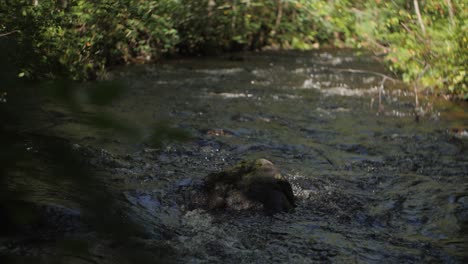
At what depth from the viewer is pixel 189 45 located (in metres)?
17.9

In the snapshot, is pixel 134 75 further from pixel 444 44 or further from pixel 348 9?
pixel 444 44

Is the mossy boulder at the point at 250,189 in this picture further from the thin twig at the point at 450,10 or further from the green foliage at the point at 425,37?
the thin twig at the point at 450,10

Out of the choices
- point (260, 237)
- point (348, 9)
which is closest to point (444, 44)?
point (348, 9)

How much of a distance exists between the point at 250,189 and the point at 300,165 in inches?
71.4

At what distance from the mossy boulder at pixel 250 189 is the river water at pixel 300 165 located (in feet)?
0.52

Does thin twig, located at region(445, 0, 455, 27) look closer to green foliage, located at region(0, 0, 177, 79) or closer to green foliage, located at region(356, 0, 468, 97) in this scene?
green foliage, located at region(356, 0, 468, 97)

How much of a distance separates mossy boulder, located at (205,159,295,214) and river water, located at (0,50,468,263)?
0.16 meters

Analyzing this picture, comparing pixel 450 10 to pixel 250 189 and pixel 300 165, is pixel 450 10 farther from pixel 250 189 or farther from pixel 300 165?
pixel 250 189

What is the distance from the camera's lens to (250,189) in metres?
6.04

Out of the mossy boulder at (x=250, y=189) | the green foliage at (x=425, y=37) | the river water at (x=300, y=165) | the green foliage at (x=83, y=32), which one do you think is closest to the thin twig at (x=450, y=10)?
the green foliage at (x=425, y=37)

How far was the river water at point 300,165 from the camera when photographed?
3945mm

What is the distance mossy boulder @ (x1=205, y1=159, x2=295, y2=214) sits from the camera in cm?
593

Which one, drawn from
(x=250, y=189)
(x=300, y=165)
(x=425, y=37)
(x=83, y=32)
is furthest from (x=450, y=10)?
(x=83, y=32)

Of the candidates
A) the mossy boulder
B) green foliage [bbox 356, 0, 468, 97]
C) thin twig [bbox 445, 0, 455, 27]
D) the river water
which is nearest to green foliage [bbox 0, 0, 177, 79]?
the river water
